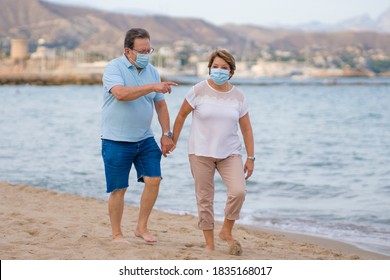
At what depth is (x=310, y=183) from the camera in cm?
1414

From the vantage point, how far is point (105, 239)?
22.0 ft

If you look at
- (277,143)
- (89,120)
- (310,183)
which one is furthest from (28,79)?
(310,183)

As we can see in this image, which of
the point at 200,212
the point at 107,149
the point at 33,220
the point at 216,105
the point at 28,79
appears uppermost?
the point at 216,105

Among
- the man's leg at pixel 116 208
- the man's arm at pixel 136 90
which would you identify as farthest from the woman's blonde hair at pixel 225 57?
the man's leg at pixel 116 208

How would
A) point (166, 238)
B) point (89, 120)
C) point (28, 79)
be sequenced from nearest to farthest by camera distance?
point (166, 238), point (89, 120), point (28, 79)

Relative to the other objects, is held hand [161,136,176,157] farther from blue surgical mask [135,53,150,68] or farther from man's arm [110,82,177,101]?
blue surgical mask [135,53,150,68]

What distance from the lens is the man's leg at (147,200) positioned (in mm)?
6367

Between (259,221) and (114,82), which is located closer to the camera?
(114,82)

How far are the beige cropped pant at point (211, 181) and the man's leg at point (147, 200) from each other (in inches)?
15.6

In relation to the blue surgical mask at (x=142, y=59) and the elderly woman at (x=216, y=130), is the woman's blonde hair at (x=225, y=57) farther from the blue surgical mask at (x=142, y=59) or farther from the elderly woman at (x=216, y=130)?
the blue surgical mask at (x=142, y=59)

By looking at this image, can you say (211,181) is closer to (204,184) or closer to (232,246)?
(204,184)
